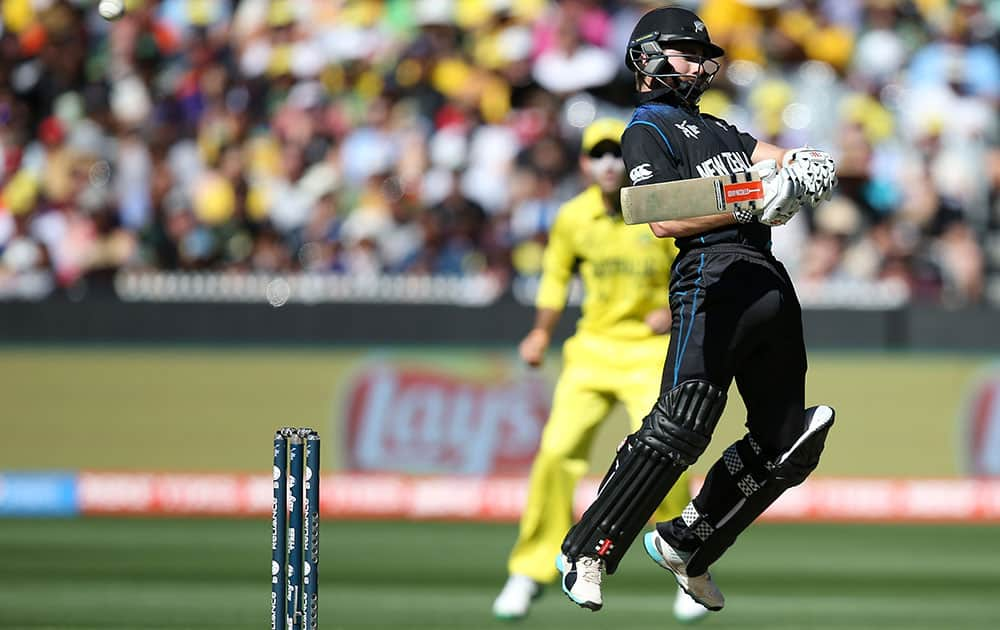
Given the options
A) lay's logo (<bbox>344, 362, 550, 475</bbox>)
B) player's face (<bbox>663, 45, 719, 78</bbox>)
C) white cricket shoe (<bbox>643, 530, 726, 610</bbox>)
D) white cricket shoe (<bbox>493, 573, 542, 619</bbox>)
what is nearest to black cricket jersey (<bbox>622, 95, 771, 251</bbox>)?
player's face (<bbox>663, 45, 719, 78</bbox>)

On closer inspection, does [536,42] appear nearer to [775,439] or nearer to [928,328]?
[928,328]

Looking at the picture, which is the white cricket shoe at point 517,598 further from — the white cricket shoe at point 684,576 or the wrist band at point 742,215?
the wrist band at point 742,215

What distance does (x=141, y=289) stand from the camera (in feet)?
37.3

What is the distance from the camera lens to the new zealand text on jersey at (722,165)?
5.33 m

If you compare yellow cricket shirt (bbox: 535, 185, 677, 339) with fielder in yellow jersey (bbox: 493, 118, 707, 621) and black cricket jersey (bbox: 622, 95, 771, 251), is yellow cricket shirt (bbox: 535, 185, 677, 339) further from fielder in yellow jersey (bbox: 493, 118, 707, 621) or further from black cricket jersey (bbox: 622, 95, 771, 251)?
black cricket jersey (bbox: 622, 95, 771, 251)

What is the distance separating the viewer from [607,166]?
739 cm

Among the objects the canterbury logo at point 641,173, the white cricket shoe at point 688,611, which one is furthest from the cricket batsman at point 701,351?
the white cricket shoe at point 688,611

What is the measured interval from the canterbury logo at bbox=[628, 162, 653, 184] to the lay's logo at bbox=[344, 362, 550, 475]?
244 inches

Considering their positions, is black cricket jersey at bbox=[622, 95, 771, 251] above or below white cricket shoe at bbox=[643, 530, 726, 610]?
above

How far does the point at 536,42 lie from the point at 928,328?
3674 millimetres

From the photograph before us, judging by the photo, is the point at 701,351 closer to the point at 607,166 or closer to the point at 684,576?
the point at 684,576

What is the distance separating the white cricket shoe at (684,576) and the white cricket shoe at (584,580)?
1.02 ft

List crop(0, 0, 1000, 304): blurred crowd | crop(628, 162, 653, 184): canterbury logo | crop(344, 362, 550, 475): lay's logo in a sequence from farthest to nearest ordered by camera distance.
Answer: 1. crop(0, 0, 1000, 304): blurred crowd
2. crop(344, 362, 550, 475): lay's logo
3. crop(628, 162, 653, 184): canterbury logo

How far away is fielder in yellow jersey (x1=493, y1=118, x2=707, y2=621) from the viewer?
289 inches
